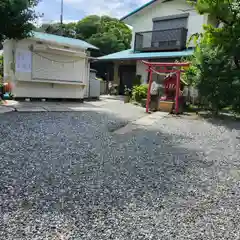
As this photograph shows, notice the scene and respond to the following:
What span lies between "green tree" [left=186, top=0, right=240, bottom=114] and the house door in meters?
8.46

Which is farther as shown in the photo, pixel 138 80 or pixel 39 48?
pixel 138 80

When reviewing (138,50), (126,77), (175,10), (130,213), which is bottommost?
(130,213)

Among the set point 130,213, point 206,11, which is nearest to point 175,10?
point 206,11

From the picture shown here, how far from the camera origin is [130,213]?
96.7 inches

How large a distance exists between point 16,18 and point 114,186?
7085 millimetres

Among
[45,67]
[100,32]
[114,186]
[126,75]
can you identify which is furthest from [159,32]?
[114,186]

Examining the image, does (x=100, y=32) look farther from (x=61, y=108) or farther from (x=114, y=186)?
(x=114, y=186)

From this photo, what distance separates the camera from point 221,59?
8.60 m

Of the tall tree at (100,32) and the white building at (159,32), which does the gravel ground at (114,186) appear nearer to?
the white building at (159,32)

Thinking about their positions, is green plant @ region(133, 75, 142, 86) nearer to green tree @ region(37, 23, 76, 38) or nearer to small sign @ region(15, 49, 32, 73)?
small sign @ region(15, 49, 32, 73)

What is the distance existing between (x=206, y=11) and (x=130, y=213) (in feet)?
28.2

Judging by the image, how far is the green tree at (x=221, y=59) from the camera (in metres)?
8.55

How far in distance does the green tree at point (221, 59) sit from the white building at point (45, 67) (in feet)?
16.8

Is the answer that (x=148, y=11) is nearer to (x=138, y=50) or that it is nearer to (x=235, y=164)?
(x=138, y=50)
